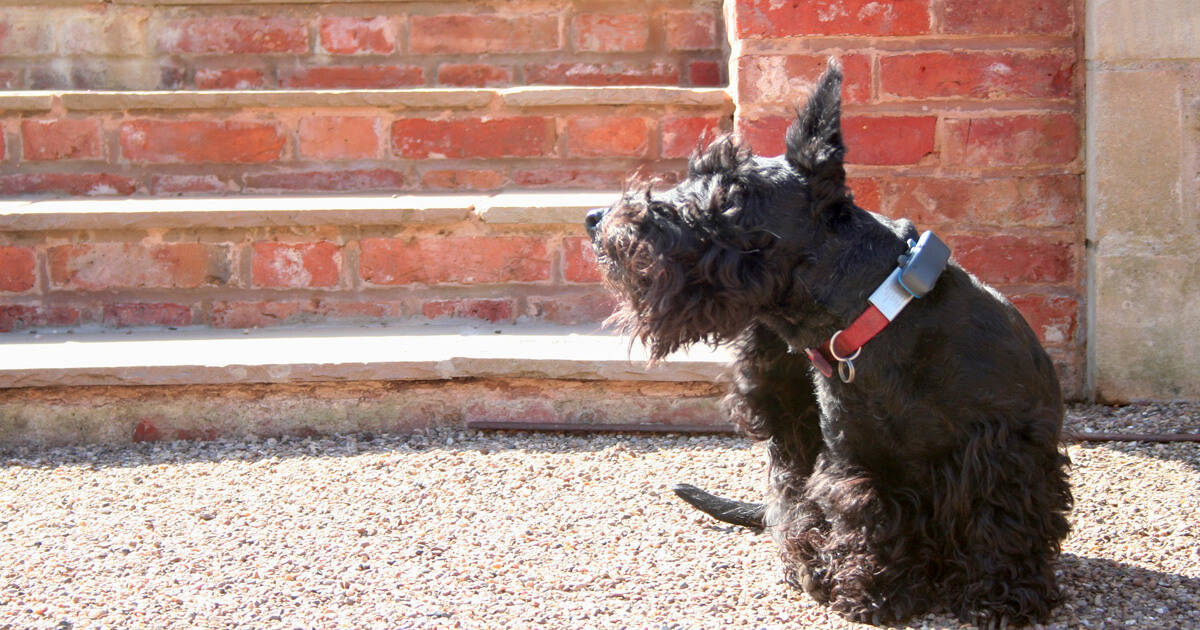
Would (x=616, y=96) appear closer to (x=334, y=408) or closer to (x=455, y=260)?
(x=455, y=260)

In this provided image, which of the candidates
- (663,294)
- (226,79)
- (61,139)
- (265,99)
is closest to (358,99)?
(265,99)

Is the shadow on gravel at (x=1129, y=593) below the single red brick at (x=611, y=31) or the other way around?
below

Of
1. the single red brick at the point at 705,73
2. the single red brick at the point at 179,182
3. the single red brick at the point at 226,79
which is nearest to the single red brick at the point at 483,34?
the single red brick at the point at 705,73

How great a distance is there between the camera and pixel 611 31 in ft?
16.0

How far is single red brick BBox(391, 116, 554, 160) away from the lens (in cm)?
423

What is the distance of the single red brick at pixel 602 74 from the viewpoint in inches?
191

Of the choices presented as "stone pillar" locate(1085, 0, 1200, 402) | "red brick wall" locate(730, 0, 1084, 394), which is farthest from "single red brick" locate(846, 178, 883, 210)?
"stone pillar" locate(1085, 0, 1200, 402)

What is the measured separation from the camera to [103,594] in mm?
2404

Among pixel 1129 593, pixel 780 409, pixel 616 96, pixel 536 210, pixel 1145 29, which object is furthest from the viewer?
pixel 616 96

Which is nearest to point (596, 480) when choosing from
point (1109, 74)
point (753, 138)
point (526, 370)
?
point (526, 370)

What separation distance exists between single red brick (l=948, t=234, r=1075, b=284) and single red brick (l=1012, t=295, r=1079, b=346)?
0.06 metres

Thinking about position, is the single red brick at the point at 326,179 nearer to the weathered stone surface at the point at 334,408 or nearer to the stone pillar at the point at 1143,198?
the weathered stone surface at the point at 334,408

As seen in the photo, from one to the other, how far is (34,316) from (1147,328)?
3.76 m

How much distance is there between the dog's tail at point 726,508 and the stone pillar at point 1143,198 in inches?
57.5
